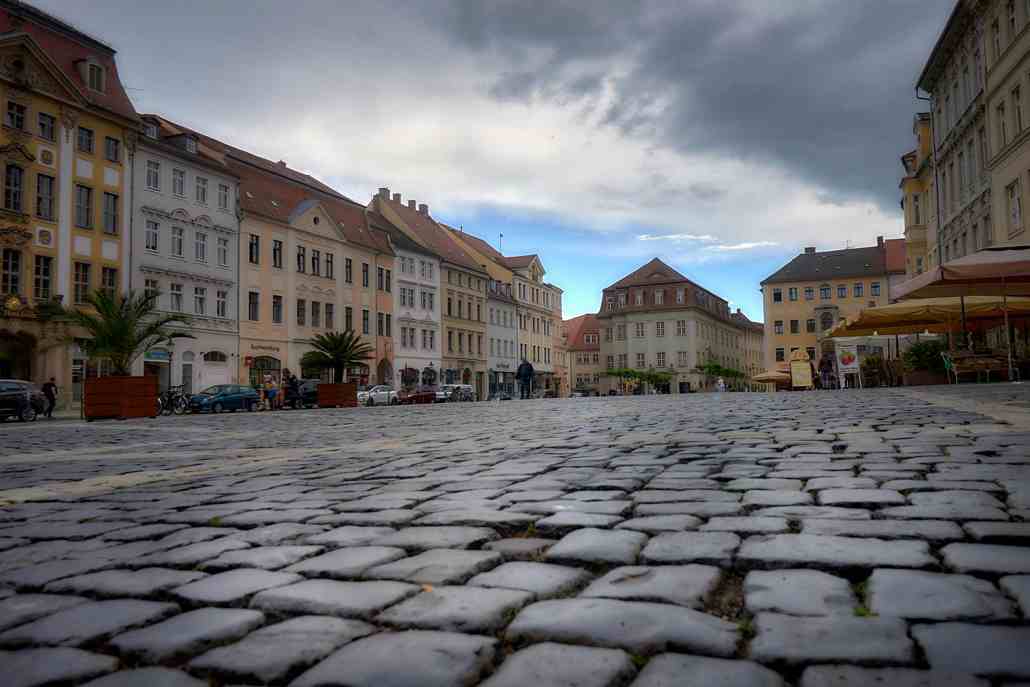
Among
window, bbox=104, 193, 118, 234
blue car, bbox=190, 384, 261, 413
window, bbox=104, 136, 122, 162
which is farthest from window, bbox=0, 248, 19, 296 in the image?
blue car, bbox=190, 384, 261, 413

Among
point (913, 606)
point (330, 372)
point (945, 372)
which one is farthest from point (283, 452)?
point (330, 372)

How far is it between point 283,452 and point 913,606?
7005mm

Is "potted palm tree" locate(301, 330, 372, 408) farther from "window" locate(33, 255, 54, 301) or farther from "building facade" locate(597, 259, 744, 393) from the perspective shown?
"building facade" locate(597, 259, 744, 393)

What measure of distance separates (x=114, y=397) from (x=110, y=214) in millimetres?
17475

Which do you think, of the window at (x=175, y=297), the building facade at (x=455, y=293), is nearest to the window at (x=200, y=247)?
the window at (x=175, y=297)

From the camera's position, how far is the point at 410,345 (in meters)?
58.4

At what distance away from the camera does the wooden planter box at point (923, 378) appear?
22625 mm

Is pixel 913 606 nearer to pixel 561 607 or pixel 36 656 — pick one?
pixel 561 607

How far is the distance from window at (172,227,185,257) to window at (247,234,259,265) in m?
4.58

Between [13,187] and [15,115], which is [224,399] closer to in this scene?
[13,187]

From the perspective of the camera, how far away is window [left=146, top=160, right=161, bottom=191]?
37.5m

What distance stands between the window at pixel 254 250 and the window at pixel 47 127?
37.6 feet

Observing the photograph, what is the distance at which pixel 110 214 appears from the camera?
117 feet

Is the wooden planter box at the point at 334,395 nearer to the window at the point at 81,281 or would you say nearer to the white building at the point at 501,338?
the window at the point at 81,281
